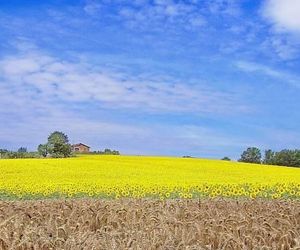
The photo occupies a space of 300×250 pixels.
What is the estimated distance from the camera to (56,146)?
51.4m

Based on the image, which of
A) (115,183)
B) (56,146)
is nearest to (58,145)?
(56,146)

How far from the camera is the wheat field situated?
13.3 feet

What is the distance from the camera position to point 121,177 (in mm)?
22875

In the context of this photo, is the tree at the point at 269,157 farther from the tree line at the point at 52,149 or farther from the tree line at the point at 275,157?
the tree line at the point at 52,149

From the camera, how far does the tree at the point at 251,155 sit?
56.1 metres

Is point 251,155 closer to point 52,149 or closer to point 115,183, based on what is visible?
point 52,149

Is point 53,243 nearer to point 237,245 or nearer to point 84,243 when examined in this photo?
point 84,243

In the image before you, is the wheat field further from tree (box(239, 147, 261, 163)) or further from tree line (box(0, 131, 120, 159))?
tree (box(239, 147, 261, 163))

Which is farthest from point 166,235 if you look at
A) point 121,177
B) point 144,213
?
point 121,177

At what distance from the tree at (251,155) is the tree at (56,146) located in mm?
17862

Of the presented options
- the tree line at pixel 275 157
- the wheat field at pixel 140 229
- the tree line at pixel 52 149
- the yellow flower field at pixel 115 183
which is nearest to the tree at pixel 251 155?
the tree line at pixel 275 157

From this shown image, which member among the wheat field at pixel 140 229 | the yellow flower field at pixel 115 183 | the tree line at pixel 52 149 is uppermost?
the tree line at pixel 52 149

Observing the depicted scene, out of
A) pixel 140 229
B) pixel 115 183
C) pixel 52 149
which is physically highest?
pixel 52 149

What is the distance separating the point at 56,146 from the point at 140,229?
46826 mm
